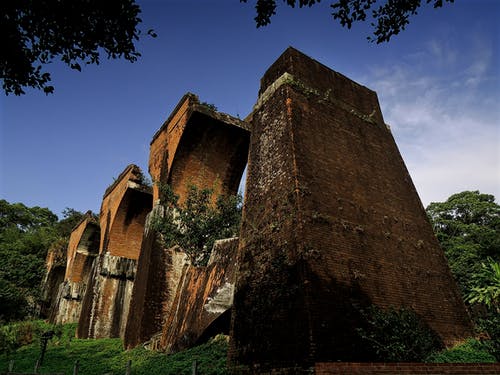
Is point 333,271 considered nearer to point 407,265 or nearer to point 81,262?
point 407,265

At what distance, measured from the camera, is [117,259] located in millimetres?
17234

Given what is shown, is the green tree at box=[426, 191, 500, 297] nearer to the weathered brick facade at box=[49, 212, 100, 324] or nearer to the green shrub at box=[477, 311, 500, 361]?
the green shrub at box=[477, 311, 500, 361]

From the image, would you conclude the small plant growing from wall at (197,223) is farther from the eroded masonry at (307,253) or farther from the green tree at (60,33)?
the green tree at (60,33)

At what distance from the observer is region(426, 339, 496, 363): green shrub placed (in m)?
5.76

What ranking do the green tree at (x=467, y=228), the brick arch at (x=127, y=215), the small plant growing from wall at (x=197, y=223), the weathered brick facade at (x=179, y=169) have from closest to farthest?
the weathered brick facade at (x=179, y=169), the small plant growing from wall at (x=197, y=223), the brick arch at (x=127, y=215), the green tree at (x=467, y=228)

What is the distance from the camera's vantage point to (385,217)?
772 centimetres

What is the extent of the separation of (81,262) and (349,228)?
20.2 meters

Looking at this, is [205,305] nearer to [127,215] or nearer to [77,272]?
[127,215]

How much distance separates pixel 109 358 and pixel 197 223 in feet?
15.9

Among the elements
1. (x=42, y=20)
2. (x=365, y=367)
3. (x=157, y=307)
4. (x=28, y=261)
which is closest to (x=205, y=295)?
(x=157, y=307)

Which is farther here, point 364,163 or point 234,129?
point 234,129

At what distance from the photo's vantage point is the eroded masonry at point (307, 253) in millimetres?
5775

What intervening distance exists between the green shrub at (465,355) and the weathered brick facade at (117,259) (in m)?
12.9

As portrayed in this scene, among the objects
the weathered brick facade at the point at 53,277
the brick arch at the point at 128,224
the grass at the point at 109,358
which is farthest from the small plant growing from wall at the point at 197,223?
the weathered brick facade at the point at 53,277
